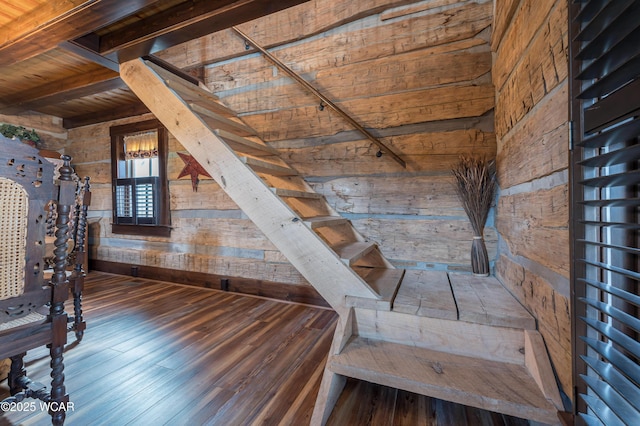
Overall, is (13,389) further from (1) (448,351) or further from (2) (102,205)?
(2) (102,205)

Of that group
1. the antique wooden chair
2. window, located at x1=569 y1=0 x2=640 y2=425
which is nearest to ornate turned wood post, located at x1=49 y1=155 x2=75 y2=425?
the antique wooden chair

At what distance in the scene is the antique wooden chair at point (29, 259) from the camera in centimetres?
102

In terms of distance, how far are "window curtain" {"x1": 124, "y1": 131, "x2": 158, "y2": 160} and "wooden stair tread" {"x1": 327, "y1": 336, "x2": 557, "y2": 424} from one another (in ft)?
12.2

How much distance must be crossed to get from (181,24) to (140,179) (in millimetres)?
2483

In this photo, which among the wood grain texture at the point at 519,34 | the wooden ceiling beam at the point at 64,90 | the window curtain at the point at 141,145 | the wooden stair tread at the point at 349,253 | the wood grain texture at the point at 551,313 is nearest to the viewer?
the wood grain texture at the point at 551,313

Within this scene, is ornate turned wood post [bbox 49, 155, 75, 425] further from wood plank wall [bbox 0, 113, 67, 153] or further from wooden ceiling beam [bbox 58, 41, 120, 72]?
wood plank wall [bbox 0, 113, 67, 153]

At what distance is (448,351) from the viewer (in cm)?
129

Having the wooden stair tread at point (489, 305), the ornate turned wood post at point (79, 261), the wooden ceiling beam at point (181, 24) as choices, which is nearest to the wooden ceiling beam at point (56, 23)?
the wooden ceiling beam at point (181, 24)

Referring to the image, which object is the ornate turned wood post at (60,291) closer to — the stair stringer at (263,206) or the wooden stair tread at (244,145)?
the stair stringer at (263,206)

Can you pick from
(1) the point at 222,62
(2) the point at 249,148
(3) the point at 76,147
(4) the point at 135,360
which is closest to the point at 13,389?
(4) the point at 135,360

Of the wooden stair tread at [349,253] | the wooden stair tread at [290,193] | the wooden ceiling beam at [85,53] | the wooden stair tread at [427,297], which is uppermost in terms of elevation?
the wooden ceiling beam at [85,53]

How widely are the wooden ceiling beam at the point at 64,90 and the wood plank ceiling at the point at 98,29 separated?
1cm

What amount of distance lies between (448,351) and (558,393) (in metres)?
0.41

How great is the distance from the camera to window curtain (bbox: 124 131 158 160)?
3.65 metres
